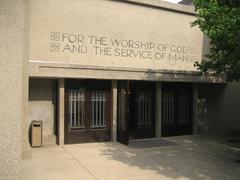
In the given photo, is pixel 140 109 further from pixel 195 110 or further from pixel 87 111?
pixel 195 110

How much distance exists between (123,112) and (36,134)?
340cm

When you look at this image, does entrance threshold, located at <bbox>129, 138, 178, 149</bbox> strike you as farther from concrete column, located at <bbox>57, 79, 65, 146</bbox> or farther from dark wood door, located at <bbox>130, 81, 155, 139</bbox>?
concrete column, located at <bbox>57, 79, 65, 146</bbox>

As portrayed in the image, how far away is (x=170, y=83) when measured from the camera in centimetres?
1270

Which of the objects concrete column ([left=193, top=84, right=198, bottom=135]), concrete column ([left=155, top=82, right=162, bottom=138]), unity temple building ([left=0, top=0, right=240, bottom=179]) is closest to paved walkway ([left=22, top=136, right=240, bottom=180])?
unity temple building ([left=0, top=0, right=240, bottom=179])

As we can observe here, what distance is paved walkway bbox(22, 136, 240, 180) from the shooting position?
685 cm

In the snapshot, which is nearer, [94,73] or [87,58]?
[94,73]

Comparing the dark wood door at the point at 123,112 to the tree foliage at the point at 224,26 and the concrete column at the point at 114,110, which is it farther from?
the tree foliage at the point at 224,26

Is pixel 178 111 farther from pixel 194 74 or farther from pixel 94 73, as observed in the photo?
pixel 94 73

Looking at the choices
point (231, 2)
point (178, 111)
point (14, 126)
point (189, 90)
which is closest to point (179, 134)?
point (178, 111)

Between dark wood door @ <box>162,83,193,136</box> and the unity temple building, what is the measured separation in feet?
0.15

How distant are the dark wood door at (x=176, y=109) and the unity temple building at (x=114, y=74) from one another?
46mm

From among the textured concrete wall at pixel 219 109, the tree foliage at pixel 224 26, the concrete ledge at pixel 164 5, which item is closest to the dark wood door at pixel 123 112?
the concrete ledge at pixel 164 5

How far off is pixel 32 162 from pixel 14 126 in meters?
5.17

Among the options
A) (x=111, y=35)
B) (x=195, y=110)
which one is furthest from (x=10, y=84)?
(x=195, y=110)
